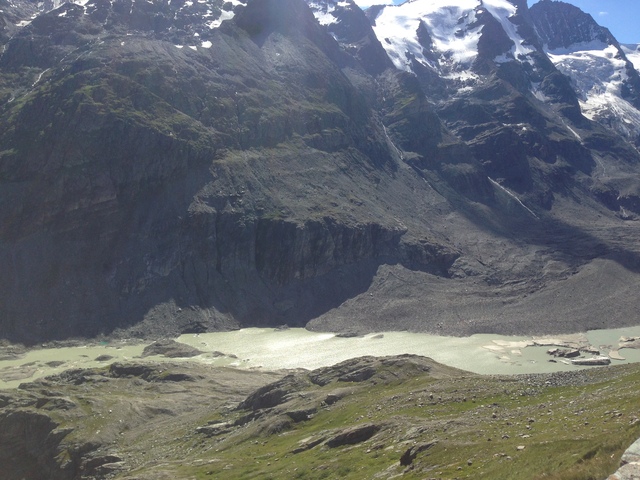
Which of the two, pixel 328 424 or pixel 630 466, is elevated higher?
pixel 630 466

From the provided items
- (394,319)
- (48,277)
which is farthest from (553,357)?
(48,277)

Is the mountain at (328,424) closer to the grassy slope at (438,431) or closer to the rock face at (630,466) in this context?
the rock face at (630,466)

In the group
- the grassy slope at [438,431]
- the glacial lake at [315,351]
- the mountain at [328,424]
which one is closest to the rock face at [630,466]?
the mountain at [328,424]

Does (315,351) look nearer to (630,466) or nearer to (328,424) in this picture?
(328,424)

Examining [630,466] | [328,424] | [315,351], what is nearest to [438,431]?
[328,424]

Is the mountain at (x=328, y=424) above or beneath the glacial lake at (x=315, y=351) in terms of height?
above

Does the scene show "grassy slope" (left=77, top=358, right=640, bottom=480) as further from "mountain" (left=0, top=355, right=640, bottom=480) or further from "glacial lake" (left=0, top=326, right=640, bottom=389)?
"glacial lake" (left=0, top=326, right=640, bottom=389)

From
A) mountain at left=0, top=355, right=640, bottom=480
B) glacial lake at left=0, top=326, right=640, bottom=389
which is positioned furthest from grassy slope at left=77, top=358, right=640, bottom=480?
glacial lake at left=0, top=326, right=640, bottom=389

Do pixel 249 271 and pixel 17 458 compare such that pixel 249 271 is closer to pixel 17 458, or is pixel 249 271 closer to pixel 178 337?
pixel 178 337
